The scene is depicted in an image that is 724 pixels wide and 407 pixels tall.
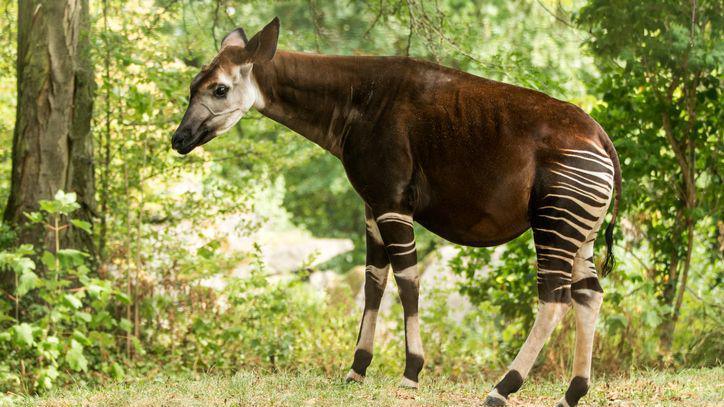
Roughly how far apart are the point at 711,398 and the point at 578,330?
1.03 meters

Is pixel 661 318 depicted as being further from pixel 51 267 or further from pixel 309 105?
pixel 51 267

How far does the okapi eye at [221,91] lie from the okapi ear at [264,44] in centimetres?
25

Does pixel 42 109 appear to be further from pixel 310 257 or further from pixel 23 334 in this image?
pixel 310 257

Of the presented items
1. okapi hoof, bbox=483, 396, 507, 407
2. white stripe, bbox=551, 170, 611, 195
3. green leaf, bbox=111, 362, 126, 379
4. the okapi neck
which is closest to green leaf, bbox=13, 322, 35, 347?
green leaf, bbox=111, 362, 126, 379

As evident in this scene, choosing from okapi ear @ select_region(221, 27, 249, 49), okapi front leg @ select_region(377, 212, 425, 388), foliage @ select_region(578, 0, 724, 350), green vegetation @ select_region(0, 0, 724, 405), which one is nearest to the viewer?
okapi front leg @ select_region(377, 212, 425, 388)

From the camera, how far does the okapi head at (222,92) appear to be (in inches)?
205

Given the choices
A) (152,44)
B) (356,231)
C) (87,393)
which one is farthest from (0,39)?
(356,231)

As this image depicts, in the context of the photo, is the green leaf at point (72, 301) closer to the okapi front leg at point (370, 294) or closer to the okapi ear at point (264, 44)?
the okapi front leg at point (370, 294)

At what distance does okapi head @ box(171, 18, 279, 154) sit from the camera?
521 cm

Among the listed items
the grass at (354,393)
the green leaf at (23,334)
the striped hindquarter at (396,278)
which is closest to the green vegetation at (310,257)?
the green leaf at (23,334)

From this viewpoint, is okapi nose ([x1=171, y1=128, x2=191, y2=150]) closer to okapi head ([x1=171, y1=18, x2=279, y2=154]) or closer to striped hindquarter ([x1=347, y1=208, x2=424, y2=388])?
okapi head ([x1=171, y1=18, x2=279, y2=154])

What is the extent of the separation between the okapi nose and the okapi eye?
0.28 m

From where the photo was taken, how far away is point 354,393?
5332 mm

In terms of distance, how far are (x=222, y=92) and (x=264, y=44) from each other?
39 centimetres
